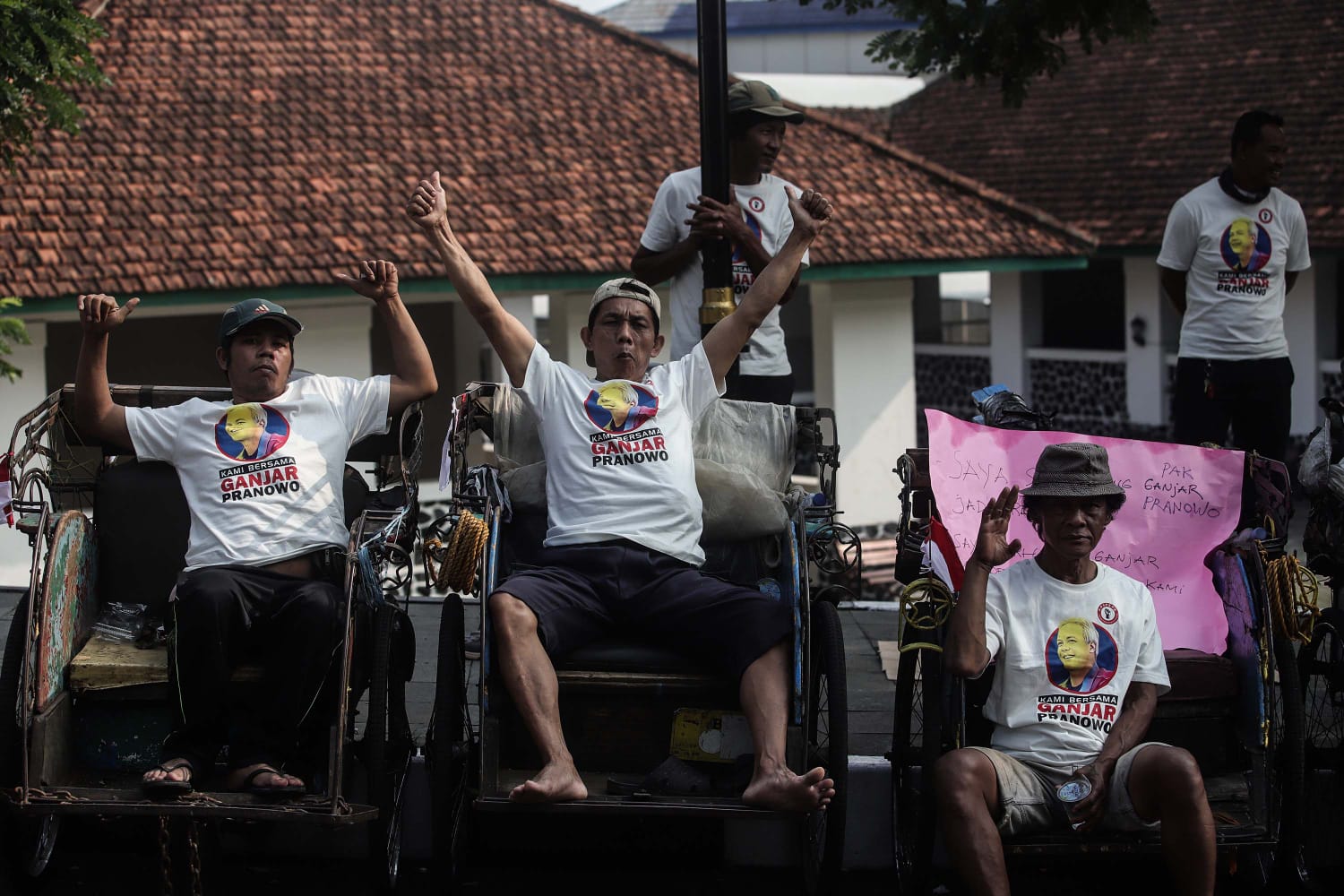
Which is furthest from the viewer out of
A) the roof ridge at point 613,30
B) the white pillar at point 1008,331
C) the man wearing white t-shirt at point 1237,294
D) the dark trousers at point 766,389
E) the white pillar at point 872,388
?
the white pillar at point 1008,331

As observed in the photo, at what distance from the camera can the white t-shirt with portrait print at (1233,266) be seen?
756 cm

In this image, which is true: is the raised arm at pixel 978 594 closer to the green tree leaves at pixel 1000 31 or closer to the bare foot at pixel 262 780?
the bare foot at pixel 262 780

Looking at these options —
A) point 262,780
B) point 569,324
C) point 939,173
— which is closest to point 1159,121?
point 939,173

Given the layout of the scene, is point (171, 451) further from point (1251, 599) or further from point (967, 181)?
point (967, 181)

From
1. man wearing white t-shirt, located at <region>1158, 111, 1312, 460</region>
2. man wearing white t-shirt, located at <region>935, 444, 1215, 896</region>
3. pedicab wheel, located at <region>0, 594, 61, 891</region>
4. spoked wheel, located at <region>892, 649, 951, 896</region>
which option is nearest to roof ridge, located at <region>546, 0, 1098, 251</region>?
man wearing white t-shirt, located at <region>1158, 111, 1312, 460</region>

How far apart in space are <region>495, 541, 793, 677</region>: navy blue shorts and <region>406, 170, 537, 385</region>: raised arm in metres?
0.71

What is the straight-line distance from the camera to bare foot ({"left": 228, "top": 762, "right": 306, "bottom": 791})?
4859 mm

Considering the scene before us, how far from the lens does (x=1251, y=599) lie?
17.0 ft

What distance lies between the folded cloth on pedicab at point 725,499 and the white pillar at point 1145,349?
17578 millimetres

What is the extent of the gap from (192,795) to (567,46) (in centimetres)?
1417

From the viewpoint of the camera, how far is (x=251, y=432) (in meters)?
5.53

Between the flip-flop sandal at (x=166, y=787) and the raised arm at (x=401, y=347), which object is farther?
the raised arm at (x=401, y=347)

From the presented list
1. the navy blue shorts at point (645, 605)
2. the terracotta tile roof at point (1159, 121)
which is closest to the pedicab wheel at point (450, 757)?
the navy blue shorts at point (645, 605)

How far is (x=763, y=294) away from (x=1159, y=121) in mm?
18879
